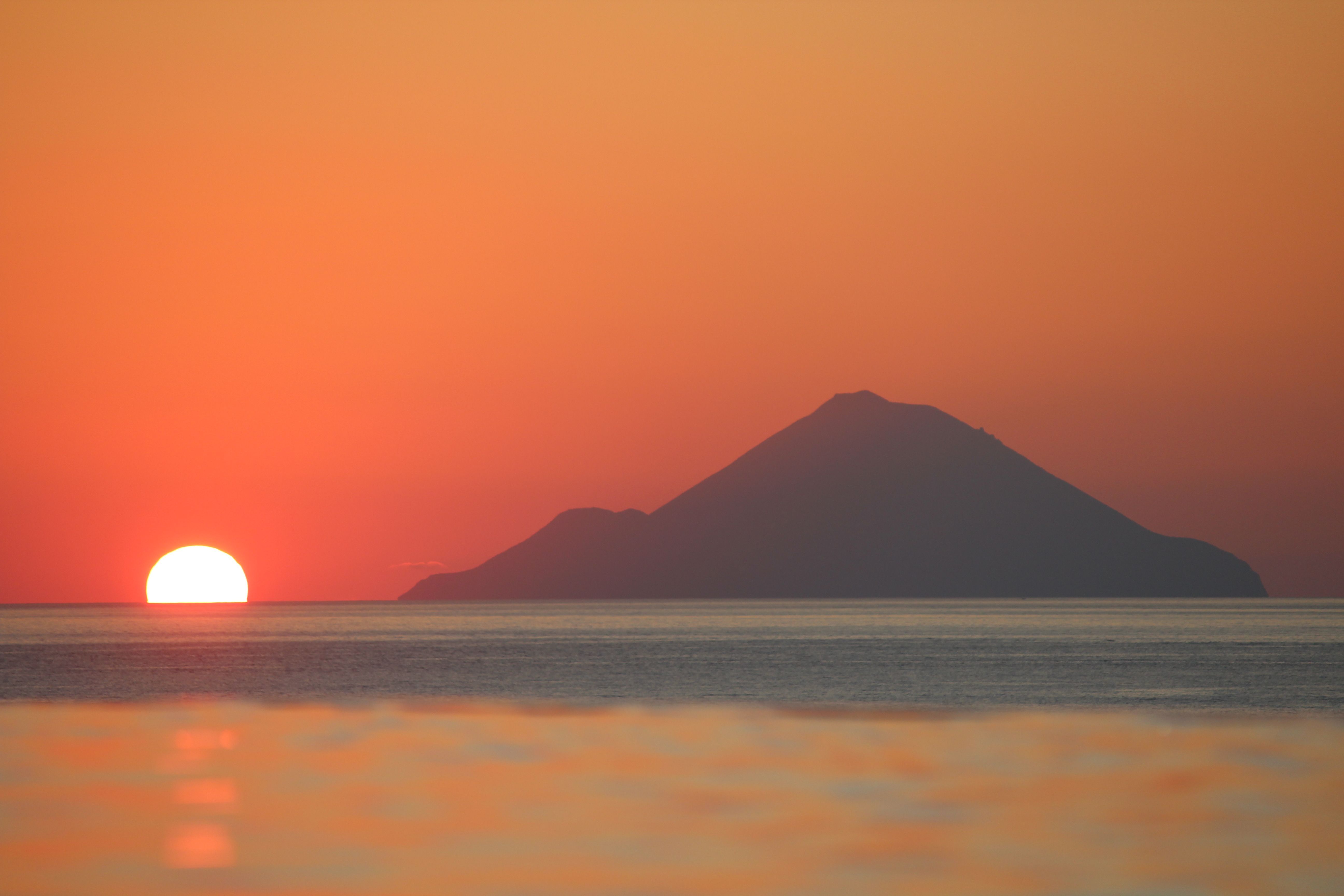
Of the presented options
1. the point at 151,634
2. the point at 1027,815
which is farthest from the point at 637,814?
the point at 151,634

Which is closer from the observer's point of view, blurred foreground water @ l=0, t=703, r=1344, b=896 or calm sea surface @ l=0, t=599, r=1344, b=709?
blurred foreground water @ l=0, t=703, r=1344, b=896

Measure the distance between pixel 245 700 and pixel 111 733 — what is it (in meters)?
14.5

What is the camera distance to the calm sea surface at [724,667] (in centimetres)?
4863

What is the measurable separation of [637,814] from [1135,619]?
638 ft

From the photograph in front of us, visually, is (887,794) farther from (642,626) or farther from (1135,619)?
(1135,619)

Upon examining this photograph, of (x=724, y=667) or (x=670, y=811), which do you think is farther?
(x=724, y=667)

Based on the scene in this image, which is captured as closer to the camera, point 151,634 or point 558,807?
point 558,807

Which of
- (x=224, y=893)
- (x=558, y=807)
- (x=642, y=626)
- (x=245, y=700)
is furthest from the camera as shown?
(x=642, y=626)

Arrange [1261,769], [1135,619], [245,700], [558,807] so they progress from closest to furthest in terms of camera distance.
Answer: [558,807] < [1261,769] < [245,700] < [1135,619]

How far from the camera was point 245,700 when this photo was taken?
42.5m

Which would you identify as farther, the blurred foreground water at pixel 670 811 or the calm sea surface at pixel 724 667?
the calm sea surface at pixel 724 667

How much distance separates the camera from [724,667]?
72.6 m

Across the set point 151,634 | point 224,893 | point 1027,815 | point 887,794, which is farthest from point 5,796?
point 151,634

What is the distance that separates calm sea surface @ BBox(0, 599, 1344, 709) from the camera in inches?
1915
